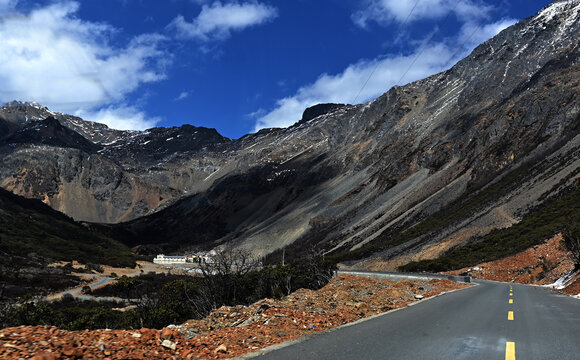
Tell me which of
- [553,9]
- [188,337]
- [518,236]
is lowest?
[518,236]

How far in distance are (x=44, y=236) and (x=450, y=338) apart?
165 meters

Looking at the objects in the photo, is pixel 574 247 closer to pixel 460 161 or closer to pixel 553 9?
pixel 460 161

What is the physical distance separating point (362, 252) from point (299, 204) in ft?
293

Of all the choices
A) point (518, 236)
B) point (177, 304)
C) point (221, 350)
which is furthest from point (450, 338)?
point (518, 236)

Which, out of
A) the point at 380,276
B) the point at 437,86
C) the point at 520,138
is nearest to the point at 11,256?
the point at 380,276

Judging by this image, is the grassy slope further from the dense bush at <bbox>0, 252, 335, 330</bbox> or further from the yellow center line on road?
the yellow center line on road

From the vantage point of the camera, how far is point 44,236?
5664 inches

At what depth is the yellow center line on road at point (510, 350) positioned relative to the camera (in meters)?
7.68

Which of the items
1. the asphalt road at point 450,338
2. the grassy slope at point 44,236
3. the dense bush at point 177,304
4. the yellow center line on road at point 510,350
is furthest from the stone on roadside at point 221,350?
the grassy slope at point 44,236

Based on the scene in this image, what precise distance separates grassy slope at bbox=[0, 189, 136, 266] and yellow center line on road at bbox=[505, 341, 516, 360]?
125m

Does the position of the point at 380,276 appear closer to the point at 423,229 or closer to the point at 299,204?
the point at 423,229

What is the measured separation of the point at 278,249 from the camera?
14575 centimetres

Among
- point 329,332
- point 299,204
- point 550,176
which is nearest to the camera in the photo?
point 329,332

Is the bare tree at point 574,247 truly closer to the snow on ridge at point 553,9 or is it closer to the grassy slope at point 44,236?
the grassy slope at point 44,236
